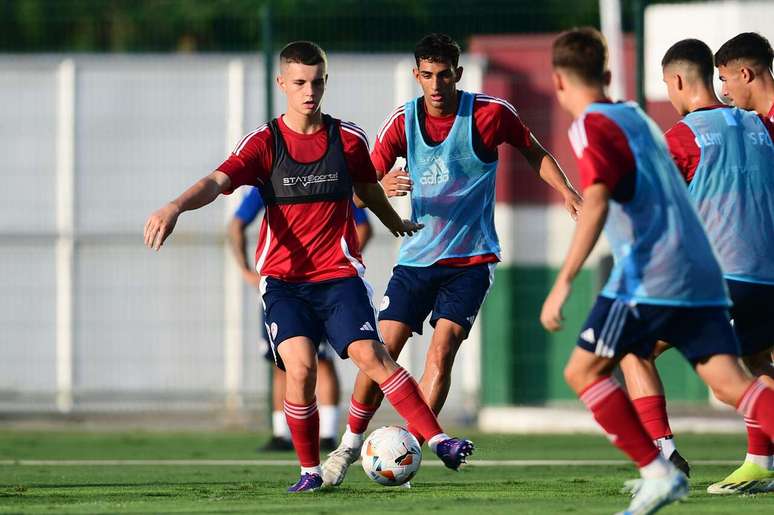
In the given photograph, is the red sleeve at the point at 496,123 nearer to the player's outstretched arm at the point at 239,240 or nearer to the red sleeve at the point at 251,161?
the red sleeve at the point at 251,161

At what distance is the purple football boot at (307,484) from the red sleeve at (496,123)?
84.7 inches

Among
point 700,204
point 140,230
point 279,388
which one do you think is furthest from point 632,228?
point 140,230

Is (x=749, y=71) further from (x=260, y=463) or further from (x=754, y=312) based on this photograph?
(x=260, y=463)

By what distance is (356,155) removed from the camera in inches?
305

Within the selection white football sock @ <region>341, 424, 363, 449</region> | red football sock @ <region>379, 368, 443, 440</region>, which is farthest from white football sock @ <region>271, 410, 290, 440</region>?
red football sock @ <region>379, 368, 443, 440</region>

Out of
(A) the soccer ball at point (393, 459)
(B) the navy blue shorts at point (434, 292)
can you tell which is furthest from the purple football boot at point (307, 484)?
(B) the navy blue shorts at point (434, 292)

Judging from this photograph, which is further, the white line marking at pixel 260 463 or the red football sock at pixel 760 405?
the white line marking at pixel 260 463

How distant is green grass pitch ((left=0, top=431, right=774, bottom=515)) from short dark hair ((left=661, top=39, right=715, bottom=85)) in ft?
6.99

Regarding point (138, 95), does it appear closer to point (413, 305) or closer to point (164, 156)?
point (164, 156)

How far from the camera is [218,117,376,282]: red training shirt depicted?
766 cm

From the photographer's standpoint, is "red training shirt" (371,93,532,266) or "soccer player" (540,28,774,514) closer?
"soccer player" (540,28,774,514)

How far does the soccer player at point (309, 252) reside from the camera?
24.6ft

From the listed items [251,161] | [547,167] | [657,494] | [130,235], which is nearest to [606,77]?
[657,494]

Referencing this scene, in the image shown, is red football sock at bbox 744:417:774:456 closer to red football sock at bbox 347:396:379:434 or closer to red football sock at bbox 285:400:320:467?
red football sock at bbox 347:396:379:434
